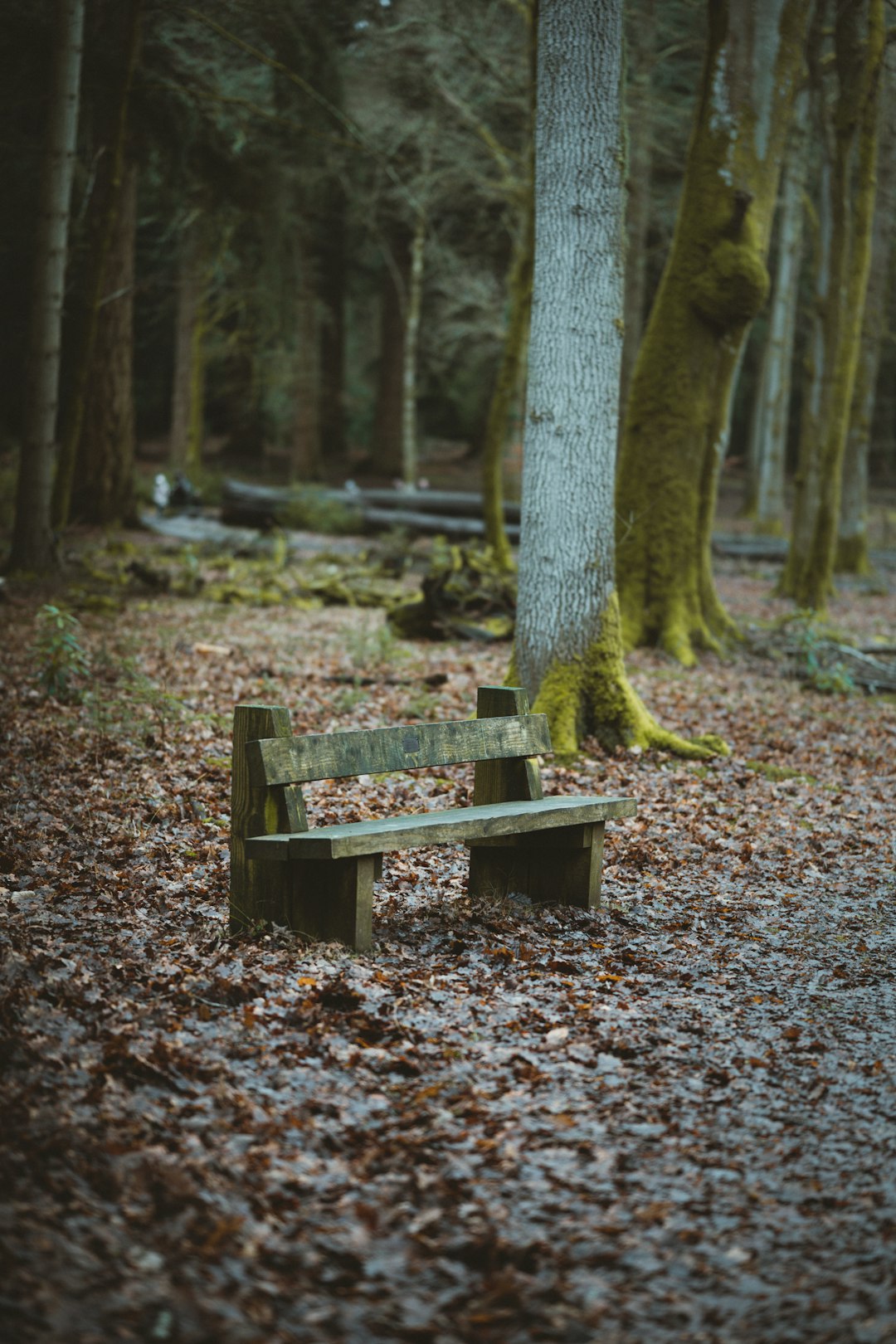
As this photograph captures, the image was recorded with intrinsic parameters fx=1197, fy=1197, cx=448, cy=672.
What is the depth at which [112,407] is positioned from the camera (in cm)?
1938

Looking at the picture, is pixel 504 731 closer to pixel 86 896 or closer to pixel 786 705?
pixel 86 896

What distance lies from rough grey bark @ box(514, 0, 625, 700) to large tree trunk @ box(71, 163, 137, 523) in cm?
1312

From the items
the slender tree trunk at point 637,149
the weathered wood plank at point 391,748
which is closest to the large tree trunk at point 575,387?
the weathered wood plank at point 391,748

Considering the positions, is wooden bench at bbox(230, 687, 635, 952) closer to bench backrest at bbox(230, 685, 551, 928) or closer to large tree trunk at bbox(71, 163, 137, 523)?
→ bench backrest at bbox(230, 685, 551, 928)

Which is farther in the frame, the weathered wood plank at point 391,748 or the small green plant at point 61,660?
the small green plant at point 61,660

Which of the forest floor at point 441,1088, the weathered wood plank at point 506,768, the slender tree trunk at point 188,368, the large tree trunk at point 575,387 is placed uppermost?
the slender tree trunk at point 188,368

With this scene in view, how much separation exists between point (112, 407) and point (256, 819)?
54.3 feet

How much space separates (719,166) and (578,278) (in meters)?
4.76

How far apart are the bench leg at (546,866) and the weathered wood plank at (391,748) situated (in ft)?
1.29

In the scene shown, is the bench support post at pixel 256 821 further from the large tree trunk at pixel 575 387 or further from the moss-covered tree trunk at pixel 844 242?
the moss-covered tree trunk at pixel 844 242

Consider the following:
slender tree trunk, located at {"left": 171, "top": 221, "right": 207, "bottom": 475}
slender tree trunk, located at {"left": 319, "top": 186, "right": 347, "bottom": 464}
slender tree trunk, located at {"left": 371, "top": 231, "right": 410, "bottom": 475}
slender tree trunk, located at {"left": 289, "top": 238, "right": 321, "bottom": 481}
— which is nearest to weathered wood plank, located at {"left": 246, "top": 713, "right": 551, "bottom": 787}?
slender tree trunk, located at {"left": 171, "top": 221, "right": 207, "bottom": 475}

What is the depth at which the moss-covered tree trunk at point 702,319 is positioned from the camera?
11.1m

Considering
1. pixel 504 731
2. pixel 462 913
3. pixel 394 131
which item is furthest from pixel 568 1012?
pixel 394 131

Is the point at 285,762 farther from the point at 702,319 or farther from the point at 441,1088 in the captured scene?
the point at 702,319
